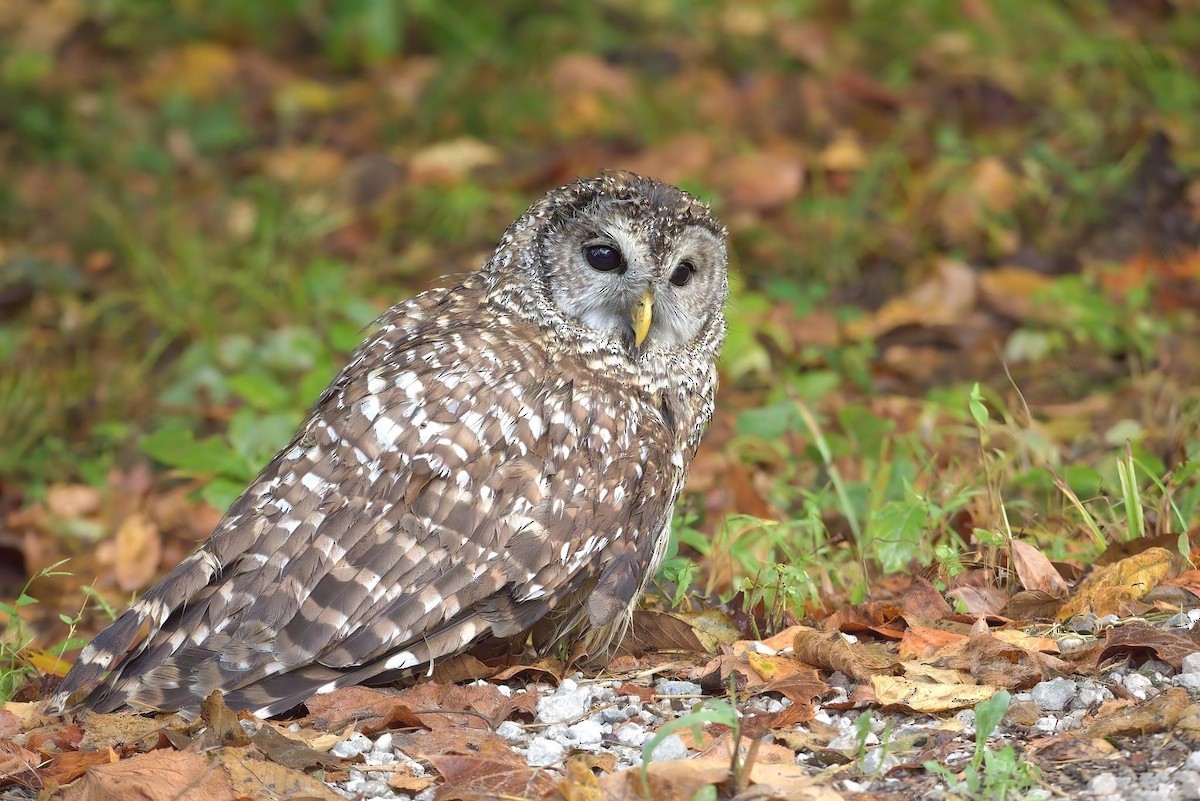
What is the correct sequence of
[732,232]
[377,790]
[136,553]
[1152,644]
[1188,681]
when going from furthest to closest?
[732,232]
[136,553]
[1152,644]
[1188,681]
[377,790]

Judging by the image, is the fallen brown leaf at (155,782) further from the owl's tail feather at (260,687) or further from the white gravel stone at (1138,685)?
the white gravel stone at (1138,685)

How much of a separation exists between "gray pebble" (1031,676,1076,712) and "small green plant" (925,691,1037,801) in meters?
0.38

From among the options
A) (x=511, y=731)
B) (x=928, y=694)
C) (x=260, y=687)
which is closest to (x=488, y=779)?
(x=511, y=731)

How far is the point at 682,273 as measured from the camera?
179 inches

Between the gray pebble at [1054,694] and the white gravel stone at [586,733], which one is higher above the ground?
the gray pebble at [1054,694]

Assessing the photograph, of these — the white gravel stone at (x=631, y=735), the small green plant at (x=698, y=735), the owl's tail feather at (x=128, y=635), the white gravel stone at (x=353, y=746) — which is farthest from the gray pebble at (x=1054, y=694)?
the owl's tail feather at (x=128, y=635)

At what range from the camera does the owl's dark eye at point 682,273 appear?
4500 mm

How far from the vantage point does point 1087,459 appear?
5680mm

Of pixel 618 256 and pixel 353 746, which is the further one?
pixel 618 256

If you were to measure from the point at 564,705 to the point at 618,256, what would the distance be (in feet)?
4.62

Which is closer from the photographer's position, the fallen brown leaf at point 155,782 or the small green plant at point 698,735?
the small green plant at point 698,735

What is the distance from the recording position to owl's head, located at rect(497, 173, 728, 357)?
14.2ft

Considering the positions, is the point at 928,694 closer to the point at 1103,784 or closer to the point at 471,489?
the point at 1103,784

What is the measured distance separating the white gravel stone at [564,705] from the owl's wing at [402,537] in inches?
9.5
